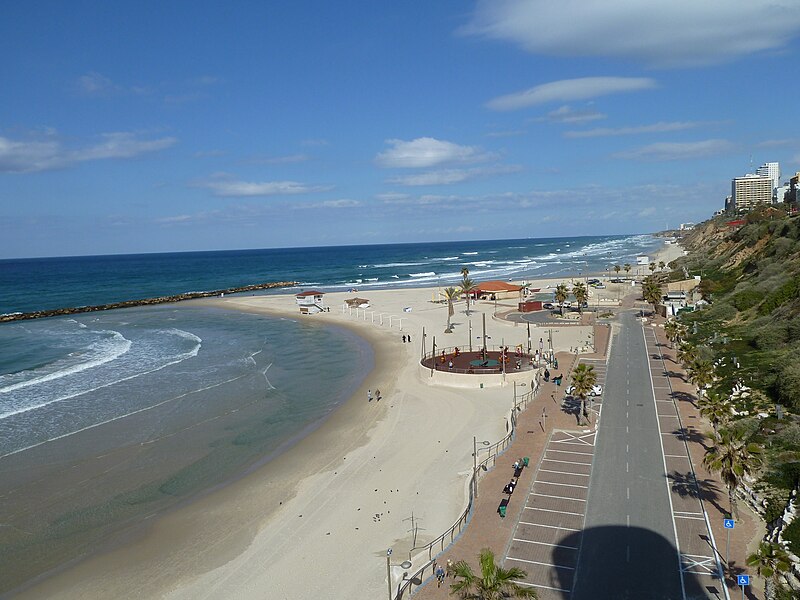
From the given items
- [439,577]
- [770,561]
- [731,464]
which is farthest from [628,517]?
[439,577]

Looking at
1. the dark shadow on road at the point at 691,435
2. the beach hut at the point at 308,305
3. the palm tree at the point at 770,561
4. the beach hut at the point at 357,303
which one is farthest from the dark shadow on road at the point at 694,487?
the beach hut at the point at 308,305

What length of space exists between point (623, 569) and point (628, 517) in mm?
3274

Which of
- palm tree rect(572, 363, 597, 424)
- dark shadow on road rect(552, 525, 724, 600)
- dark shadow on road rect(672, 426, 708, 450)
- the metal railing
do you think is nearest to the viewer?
dark shadow on road rect(552, 525, 724, 600)

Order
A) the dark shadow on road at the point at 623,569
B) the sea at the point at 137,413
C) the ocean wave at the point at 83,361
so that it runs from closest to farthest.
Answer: the dark shadow on road at the point at 623,569 < the sea at the point at 137,413 < the ocean wave at the point at 83,361

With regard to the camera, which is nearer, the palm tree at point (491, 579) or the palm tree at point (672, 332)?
the palm tree at point (491, 579)

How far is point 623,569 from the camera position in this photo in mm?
17875

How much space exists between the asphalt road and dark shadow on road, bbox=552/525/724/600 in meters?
0.03

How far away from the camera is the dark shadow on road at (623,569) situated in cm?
1675

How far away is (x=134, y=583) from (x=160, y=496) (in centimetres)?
659

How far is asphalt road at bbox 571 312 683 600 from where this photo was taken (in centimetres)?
1719

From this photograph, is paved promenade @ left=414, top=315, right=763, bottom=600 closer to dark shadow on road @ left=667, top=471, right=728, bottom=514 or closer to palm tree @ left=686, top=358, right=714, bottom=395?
dark shadow on road @ left=667, top=471, right=728, bottom=514

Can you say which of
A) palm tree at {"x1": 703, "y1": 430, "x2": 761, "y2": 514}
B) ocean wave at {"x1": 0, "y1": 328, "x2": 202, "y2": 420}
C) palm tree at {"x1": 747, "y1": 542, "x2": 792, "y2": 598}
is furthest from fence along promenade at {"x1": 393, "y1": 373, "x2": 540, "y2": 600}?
ocean wave at {"x1": 0, "y1": 328, "x2": 202, "y2": 420}

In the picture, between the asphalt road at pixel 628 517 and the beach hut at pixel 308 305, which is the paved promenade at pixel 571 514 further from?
the beach hut at pixel 308 305

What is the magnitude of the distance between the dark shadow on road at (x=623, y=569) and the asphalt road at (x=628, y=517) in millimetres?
29
